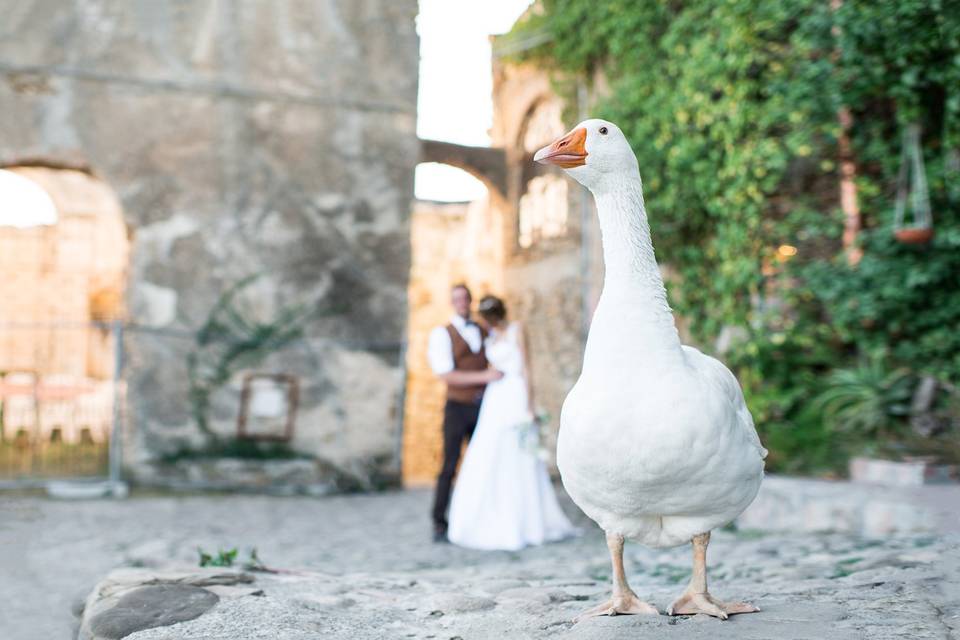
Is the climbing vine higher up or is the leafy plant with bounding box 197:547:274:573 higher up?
the climbing vine

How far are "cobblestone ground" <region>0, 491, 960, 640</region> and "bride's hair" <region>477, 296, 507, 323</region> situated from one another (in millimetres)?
1529

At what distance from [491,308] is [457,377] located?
520 millimetres

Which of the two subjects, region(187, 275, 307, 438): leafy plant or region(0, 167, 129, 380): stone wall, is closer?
region(187, 275, 307, 438): leafy plant

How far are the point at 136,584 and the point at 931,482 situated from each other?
15.3ft

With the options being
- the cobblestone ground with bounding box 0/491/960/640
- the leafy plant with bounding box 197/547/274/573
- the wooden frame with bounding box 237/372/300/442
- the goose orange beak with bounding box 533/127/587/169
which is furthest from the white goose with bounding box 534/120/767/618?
the wooden frame with bounding box 237/372/300/442

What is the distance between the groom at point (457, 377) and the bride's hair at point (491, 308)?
11 centimetres

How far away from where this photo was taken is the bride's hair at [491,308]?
568cm

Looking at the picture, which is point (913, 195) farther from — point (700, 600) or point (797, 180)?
point (700, 600)

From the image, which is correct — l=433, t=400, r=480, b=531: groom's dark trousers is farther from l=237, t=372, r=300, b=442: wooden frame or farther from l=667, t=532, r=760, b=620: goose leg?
l=667, t=532, r=760, b=620: goose leg

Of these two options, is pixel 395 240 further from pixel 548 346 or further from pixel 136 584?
pixel 136 584

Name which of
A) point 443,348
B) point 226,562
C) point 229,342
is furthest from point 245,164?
point 226,562

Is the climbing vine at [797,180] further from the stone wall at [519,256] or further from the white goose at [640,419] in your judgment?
the white goose at [640,419]

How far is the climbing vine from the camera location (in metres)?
6.20

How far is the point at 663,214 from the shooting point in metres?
8.27
